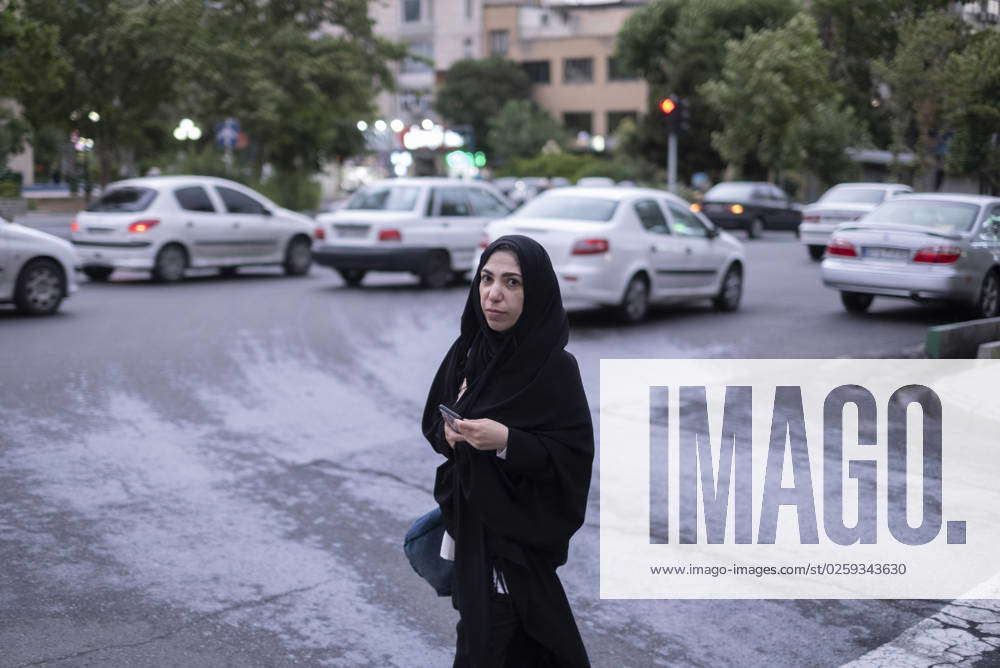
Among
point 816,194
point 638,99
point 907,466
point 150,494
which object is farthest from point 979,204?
point 638,99

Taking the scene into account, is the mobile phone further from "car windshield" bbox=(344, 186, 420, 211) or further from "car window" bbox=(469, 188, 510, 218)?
"car window" bbox=(469, 188, 510, 218)

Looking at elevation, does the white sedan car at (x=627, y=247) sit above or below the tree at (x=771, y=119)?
below

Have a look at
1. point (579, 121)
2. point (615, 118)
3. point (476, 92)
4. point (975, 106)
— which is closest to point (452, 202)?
point (975, 106)

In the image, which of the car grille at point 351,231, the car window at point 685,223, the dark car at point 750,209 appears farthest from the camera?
the dark car at point 750,209

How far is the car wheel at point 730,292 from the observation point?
16344 millimetres

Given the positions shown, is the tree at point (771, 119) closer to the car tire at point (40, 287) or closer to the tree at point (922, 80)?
the tree at point (922, 80)

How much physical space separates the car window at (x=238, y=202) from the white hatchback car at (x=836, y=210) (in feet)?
37.2

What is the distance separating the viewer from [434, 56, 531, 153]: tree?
82.9m

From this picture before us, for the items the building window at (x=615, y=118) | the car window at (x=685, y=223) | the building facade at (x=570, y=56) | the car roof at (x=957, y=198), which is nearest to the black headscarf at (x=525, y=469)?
the car window at (x=685, y=223)

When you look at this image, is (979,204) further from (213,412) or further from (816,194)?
(816,194)

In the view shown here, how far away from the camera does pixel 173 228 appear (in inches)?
757

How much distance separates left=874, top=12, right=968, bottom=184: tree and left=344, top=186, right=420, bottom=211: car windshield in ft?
23.2

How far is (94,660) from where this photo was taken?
4.52 metres

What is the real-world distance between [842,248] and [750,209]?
19.6 meters
